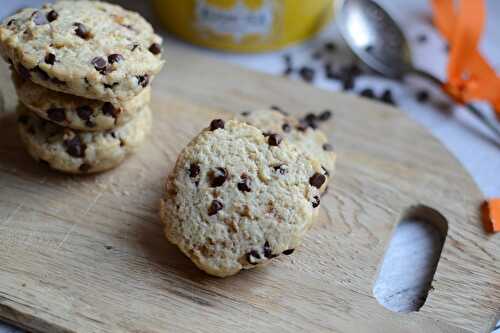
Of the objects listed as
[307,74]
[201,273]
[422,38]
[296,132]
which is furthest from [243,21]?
[201,273]

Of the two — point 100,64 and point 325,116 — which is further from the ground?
point 100,64

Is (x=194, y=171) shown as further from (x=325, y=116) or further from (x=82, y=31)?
(x=325, y=116)

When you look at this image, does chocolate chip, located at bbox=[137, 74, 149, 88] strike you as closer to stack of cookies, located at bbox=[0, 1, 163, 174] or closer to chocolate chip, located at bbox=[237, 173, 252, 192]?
stack of cookies, located at bbox=[0, 1, 163, 174]

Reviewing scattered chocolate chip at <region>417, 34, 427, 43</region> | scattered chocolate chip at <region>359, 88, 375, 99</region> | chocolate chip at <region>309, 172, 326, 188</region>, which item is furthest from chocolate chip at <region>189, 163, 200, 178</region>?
scattered chocolate chip at <region>417, 34, 427, 43</region>

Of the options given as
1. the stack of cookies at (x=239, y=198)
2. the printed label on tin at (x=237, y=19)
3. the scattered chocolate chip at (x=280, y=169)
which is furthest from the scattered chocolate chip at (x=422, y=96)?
the scattered chocolate chip at (x=280, y=169)

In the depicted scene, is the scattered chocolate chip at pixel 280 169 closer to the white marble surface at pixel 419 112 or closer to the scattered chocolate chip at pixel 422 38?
the white marble surface at pixel 419 112
